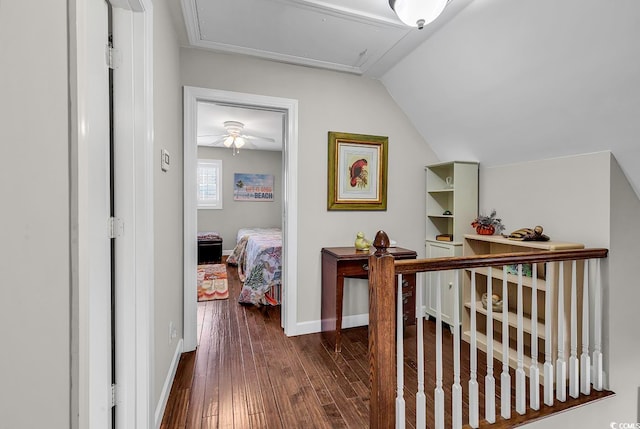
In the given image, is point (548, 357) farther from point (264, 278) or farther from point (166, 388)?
point (264, 278)

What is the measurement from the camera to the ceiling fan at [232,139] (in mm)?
4758

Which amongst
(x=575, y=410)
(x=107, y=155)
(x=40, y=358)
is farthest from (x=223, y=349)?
(x=575, y=410)

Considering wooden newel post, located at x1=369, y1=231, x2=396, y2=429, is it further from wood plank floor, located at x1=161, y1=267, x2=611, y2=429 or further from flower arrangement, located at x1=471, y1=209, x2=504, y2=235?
flower arrangement, located at x1=471, y1=209, x2=504, y2=235

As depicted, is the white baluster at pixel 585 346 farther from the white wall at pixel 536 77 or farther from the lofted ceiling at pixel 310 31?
the lofted ceiling at pixel 310 31

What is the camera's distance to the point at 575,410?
6.08 ft

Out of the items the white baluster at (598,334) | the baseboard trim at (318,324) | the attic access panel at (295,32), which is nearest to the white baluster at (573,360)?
the white baluster at (598,334)

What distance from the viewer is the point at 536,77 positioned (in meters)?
2.01

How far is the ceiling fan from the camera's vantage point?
4.76 meters

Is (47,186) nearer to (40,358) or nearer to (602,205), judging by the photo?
(40,358)

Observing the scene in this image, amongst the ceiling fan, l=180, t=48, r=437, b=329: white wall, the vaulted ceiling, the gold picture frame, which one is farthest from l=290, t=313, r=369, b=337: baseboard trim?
the ceiling fan

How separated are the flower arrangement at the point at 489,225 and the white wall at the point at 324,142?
580 mm

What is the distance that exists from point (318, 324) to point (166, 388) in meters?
1.40

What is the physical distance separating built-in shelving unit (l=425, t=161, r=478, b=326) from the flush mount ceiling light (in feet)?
4.77

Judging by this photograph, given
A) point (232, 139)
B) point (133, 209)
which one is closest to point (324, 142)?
point (133, 209)
